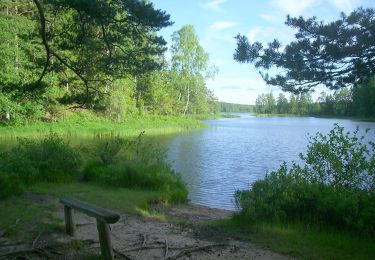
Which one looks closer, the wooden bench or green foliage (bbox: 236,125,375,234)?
the wooden bench

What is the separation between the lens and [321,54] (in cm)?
506

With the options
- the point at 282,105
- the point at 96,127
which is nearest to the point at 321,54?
the point at 96,127

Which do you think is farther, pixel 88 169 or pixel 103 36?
pixel 88 169

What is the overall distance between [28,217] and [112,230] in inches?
63.3

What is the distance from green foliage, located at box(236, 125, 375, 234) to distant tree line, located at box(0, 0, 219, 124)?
3.83 meters

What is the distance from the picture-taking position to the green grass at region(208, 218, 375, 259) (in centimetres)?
514

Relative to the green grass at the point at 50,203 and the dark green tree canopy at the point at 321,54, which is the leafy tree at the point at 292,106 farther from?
the dark green tree canopy at the point at 321,54

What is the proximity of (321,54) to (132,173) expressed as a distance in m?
6.88

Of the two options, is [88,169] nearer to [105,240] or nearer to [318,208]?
[105,240]

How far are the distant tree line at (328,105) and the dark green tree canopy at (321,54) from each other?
3238 cm

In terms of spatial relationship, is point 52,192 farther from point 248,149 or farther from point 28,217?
point 248,149

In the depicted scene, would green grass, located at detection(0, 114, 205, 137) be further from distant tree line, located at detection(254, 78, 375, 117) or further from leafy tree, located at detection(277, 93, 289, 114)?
leafy tree, located at detection(277, 93, 289, 114)

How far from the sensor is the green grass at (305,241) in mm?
5145

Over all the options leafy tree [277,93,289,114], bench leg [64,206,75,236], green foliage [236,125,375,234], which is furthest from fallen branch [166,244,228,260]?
leafy tree [277,93,289,114]
